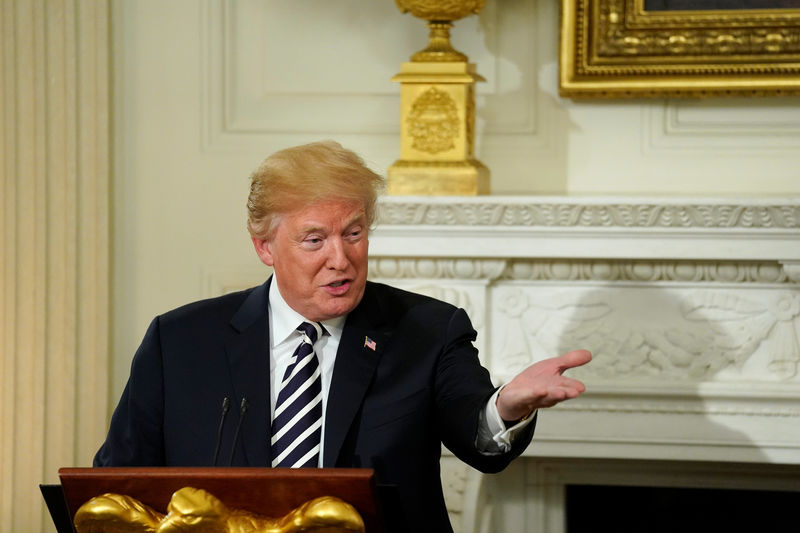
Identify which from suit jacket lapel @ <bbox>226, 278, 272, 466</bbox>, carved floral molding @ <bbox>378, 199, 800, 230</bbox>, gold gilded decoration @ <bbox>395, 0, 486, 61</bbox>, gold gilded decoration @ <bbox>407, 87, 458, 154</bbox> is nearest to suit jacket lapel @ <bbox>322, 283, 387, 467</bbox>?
Answer: suit jacket lapel @ <bbox>226, 278, 272, 466</bbox>

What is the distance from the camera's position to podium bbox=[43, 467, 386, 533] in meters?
1.62

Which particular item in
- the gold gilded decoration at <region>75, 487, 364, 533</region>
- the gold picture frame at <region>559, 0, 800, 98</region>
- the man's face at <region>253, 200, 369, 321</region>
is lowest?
the gold gilded decoration at <region>75, 487, 364, 533</region>

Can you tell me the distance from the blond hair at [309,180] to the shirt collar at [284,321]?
6.5 inches

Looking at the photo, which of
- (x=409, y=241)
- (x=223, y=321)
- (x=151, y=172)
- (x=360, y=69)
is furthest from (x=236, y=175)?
(x=223, y=321)

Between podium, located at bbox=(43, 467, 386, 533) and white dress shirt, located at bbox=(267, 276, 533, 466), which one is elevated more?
white dress shirt, located at bbox=(267, 276, 533, 466)

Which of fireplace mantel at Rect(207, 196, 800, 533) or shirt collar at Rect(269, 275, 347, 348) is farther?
fireplace mantel at Rect(207, 196, 800, 533)

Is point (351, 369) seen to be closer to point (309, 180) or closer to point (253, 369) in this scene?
point (253, 369)

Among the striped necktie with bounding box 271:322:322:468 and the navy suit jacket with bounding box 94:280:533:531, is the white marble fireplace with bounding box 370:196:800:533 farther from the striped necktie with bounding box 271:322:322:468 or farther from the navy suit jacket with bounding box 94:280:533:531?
the striped necktie with bounding box 271:322:322:468

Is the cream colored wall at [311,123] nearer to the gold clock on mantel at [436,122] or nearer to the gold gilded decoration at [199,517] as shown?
the gold clock on mantel at [436,122]

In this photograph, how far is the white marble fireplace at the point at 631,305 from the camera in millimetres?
3316

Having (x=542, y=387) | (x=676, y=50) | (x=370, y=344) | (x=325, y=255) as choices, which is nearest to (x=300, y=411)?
(x=370, y=344)

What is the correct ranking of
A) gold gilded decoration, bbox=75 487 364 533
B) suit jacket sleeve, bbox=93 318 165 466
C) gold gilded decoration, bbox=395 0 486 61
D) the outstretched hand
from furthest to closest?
gold gilded decoration, bbox=395 0 486 61 → suit jacket sleeve, bbox=93 318 165 466 → the outstretched hand → gold gilded decoration, bbox=75 487 364 533

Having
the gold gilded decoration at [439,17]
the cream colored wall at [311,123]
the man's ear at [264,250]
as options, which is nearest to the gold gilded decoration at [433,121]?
the gold gilded decoration at [439,17]

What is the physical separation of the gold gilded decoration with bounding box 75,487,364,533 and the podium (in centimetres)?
1
